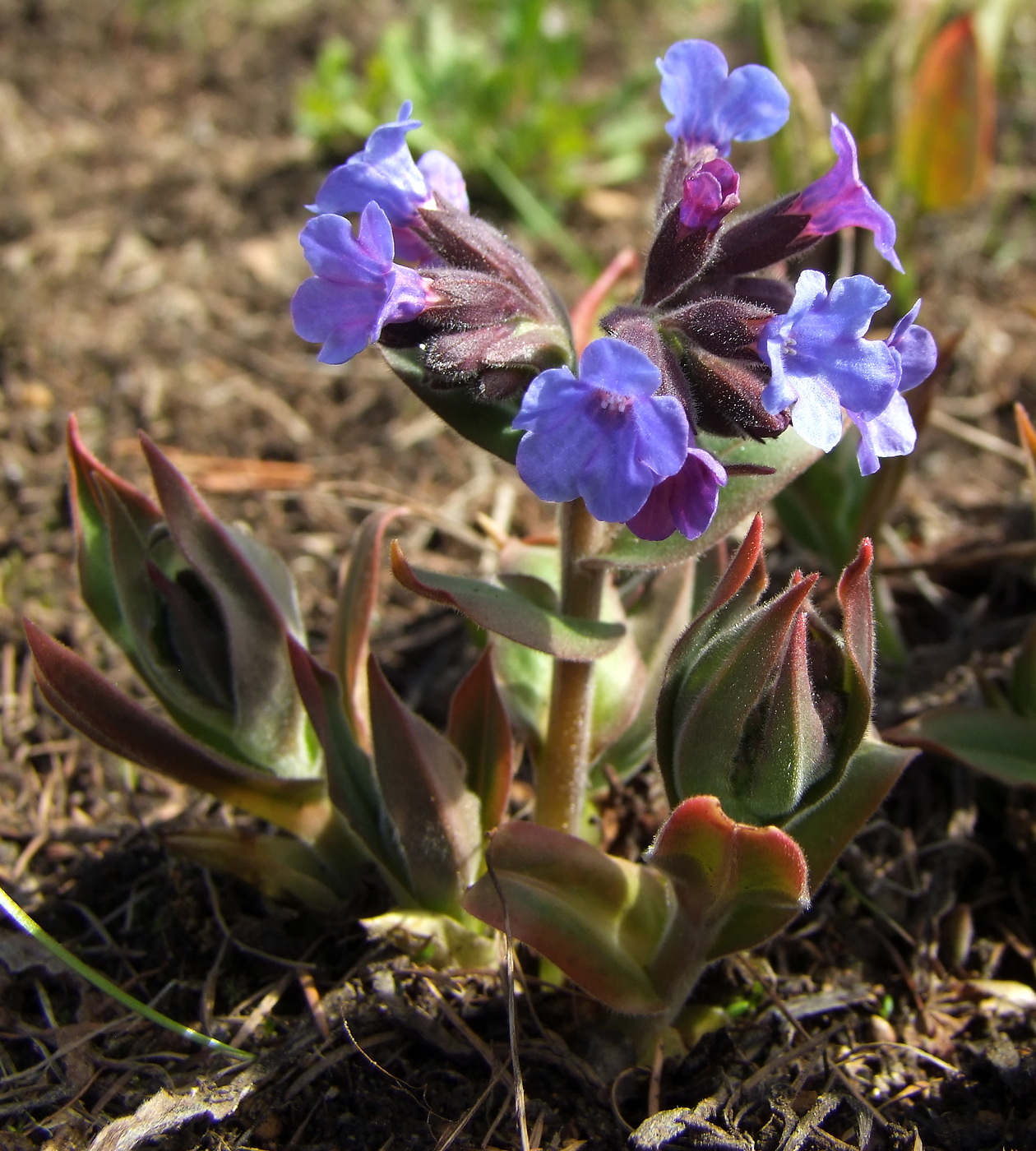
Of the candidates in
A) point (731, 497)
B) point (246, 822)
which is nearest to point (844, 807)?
point (731, 497)

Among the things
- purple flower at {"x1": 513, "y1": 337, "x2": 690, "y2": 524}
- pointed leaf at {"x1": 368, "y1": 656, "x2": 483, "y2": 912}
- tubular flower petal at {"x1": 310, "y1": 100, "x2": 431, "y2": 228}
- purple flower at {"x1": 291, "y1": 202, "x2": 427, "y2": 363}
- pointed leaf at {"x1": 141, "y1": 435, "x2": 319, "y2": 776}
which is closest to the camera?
purple flower at {"x1": 513, "y1": 337, "x2": 690, "y2": 524}

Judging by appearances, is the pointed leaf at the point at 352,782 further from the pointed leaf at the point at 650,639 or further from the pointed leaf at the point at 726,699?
the pointed leaf at the point at 726,699

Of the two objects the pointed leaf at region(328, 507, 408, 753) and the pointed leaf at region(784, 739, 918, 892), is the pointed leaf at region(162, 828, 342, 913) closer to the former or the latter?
the pointed leaf at region(328, 507, 408, 753)

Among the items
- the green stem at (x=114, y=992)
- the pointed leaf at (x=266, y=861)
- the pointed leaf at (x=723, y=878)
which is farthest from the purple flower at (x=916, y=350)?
the green stem at (x=114, y=992)

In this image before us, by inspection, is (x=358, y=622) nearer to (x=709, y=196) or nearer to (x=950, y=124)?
(x=709, y=196)

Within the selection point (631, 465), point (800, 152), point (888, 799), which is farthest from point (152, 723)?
point (800, 152)

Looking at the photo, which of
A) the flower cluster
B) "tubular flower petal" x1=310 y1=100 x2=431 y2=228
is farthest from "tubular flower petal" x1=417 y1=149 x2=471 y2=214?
"tubular flower petal" x1=310 y1=100 x2=431 y2=228

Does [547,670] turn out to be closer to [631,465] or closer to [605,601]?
[605,601]
